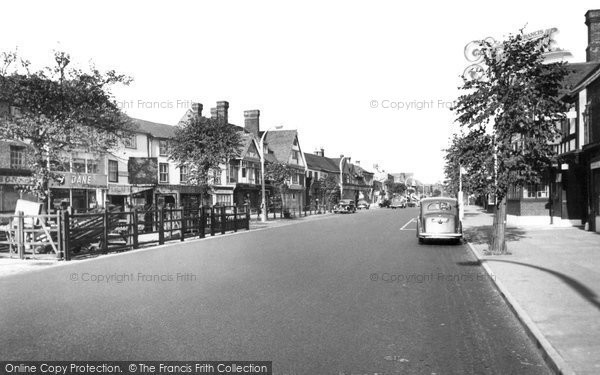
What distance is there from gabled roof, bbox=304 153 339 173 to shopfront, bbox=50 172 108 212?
129 feet

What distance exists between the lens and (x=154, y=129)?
41062 mm

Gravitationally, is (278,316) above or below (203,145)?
below

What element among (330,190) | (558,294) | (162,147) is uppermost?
(162,147)

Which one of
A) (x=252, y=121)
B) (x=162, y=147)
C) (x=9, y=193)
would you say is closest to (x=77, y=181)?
(x=9, y=193)

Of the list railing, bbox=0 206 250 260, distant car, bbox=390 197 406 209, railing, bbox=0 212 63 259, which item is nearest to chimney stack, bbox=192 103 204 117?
railing, bbox=0 206 250 260

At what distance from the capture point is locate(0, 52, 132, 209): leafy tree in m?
17.2

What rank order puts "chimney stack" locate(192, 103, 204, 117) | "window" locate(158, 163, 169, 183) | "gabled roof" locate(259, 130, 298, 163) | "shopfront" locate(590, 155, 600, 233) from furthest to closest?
1. "gabled roof" locate(259, 130, 298, 163)
2. "chimney stack" locate(192, 103, 204, 117)
3. "window" locate(158, 163, 169, 183)
4. "shopfront" locate(590, 155, 600, 233)

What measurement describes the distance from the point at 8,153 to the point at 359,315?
28.2 m

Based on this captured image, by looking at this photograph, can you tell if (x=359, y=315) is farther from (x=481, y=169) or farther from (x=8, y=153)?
(x=8, y=153)

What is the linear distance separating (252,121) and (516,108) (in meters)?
45.7

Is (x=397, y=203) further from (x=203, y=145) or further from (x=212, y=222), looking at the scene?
(x=212, y=222)

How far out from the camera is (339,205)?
2202 inches

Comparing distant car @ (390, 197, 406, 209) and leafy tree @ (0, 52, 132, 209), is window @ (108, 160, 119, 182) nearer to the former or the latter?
leafy tree @ (0, 52, 132, 209)

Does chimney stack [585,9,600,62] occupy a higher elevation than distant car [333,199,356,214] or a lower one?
higher
